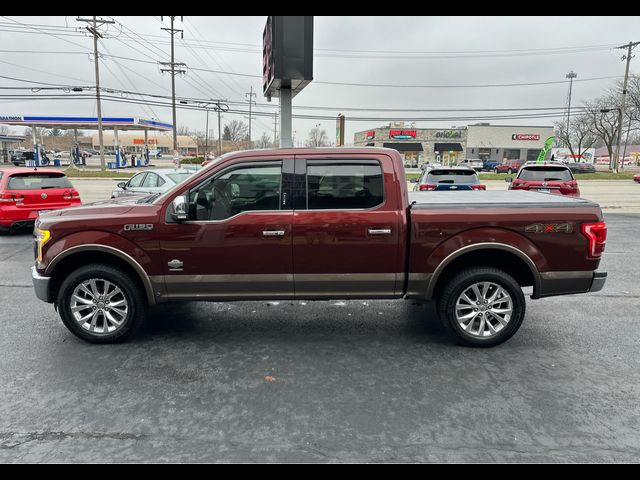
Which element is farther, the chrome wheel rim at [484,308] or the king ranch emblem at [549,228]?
the chrome wheel rim at [484,308]

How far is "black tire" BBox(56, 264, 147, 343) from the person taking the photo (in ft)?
14.6

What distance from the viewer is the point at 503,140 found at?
6769cm

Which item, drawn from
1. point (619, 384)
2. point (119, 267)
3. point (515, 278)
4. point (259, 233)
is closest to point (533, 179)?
point (515, 278)

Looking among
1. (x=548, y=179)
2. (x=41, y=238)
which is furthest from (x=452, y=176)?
(x=41, y=238)

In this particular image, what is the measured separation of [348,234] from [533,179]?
962 centimetres

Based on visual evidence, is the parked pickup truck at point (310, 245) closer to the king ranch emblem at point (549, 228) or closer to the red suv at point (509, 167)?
the king ranch emblem at point (549, 228)

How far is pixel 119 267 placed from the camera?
180 inches

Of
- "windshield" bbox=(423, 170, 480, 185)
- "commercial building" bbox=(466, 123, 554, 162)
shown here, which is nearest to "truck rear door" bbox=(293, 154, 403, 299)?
"windshield" bbox=(423, 170, 480, 185)

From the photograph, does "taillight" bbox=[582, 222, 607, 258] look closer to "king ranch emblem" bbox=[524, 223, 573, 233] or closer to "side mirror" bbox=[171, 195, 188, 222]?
"king ranch emblem" bbox=[524, 223, 573, 233]

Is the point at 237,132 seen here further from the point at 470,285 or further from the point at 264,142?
the point at 470,285

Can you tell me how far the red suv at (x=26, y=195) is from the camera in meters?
10.1

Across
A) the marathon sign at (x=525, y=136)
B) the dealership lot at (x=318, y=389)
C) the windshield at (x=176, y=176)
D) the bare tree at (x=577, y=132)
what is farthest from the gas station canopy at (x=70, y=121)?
the bare tree at (x=577, y=132)

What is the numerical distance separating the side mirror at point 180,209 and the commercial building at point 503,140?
68.9 meters

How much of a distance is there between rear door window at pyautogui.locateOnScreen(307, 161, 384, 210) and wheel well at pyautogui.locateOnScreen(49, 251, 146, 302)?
1941 millimetres
